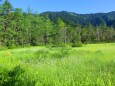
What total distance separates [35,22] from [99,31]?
36.4m

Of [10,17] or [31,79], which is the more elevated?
[10,17]

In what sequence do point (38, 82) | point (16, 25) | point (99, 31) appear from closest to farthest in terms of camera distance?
point (38, 82) < point (16, 25) < point (99, 31)

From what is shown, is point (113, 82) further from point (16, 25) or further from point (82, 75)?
point (16, 25)

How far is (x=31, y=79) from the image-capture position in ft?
35.6

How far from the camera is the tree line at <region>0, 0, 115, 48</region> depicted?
7231 centimetres

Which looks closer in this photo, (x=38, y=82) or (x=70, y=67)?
(x=38, y=82)

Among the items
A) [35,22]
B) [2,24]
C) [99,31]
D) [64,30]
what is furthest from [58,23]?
[2,24]

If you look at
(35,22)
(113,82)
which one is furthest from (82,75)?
(35,22)

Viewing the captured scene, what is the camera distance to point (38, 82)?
1013 centimetres

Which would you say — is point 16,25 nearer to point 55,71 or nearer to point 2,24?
point 2,24

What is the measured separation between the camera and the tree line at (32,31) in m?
72.3

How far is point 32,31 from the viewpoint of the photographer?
8625cm

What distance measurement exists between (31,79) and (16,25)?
68.2m

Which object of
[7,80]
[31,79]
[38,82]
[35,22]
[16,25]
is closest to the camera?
[38,82]
